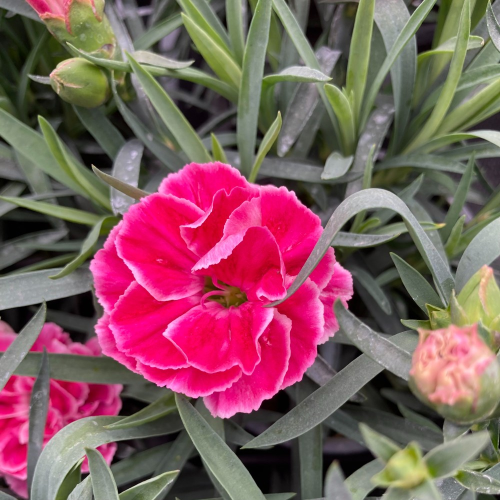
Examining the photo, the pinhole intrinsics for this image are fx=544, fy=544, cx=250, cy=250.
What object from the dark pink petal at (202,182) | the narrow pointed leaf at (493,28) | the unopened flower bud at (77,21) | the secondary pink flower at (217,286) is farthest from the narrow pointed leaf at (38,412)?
the narrow pointed leaf at (493,28)

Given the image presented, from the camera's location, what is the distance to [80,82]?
587 mm

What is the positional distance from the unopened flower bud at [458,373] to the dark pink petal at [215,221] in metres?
0.20

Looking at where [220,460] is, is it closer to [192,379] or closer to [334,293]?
[192,379]

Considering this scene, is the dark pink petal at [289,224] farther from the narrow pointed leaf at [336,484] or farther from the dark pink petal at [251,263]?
the narrow pointed leaf at [336,484]

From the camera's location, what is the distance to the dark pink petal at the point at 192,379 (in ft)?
1.52

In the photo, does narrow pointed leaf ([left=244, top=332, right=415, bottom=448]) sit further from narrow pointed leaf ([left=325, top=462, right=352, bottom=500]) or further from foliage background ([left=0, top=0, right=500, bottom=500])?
narrow pointed leaf ([left=325, top=462, right=352, bottom=500])

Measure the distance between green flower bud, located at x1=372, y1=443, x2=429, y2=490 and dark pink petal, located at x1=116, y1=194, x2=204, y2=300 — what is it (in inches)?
9.6

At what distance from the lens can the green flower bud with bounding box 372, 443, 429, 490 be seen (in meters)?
0.32

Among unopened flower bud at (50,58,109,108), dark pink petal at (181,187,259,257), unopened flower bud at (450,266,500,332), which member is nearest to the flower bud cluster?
unopened flower bud at (50,58,109,108)

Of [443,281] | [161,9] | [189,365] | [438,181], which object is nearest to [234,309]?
[189,365]

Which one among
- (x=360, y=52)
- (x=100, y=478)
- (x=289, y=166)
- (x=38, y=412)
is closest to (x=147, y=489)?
(x=100, y=478)

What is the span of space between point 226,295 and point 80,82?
282 millimetres

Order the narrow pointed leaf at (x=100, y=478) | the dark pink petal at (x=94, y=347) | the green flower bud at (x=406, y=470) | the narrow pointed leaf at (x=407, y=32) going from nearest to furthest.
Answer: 1. the green flower bud at (x=406, y=470)
2. the narrow pointed leaf at (x=100, y=478)
3. the narrow pointed leaf at (x=407, y=32)
4. the dark pink petal at (x=94, y=347)

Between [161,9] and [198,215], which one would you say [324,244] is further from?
[161,9]
